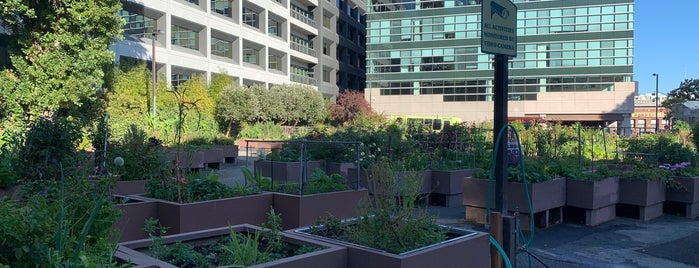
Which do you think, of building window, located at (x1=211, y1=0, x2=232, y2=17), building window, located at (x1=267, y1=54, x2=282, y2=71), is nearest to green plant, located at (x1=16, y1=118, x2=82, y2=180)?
building window, located at (x1=211, y1=0, x2=232, y2=17)

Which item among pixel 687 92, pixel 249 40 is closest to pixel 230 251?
pixel 249 40

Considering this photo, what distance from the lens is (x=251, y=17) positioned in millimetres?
51531

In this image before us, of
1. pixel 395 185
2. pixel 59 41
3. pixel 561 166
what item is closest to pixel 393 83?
pixel 59 41

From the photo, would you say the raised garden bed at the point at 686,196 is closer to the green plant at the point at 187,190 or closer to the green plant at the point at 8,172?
the green plant at the point at 187,190

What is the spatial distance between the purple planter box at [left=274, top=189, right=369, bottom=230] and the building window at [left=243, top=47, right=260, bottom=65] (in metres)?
44.2

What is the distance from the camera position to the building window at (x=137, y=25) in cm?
3788

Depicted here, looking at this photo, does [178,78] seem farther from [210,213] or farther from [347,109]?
[210,213]

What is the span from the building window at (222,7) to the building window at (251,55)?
168 inches

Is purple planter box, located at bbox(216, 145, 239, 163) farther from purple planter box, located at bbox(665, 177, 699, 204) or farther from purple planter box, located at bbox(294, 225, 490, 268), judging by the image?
Result: purple planter box, located at bbox(294, 225, 490, 268)

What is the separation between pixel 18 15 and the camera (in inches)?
944

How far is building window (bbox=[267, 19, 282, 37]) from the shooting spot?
2152 inches

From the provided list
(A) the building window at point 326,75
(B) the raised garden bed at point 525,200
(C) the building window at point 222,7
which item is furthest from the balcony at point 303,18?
(B) the raised garden bed at point 525,200

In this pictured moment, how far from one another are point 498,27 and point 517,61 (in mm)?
63117

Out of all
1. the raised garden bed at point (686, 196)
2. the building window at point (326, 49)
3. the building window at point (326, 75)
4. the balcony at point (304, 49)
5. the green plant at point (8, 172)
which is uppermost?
the building window at point (326, 49)
